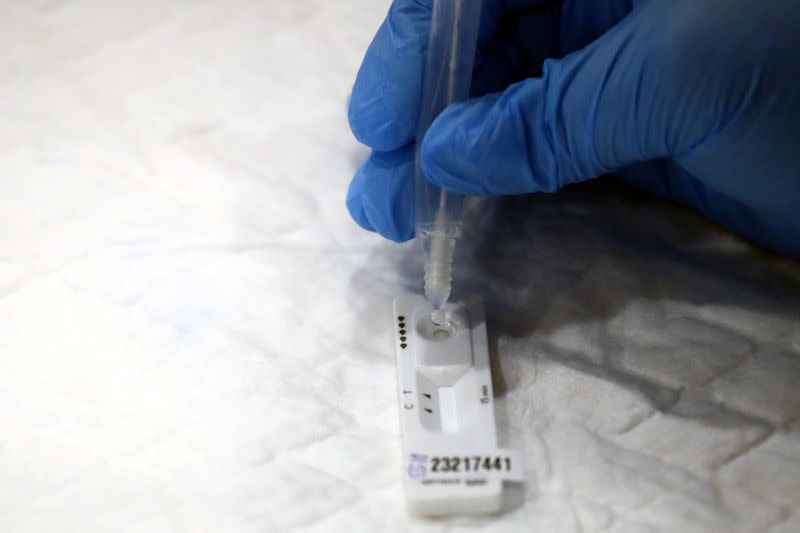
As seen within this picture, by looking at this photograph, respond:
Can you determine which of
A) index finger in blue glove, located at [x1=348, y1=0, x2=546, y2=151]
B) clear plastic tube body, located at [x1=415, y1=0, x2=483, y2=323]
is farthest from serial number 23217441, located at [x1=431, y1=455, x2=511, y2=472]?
index finger in blue glove, located at [x1=348, y1=0, x2=546, y2=151]

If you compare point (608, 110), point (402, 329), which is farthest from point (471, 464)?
point (608, 110)

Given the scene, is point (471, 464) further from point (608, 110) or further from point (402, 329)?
point (608, 110)

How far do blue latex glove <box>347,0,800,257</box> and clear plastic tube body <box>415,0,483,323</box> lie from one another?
0.02m

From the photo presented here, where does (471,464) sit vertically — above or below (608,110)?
below

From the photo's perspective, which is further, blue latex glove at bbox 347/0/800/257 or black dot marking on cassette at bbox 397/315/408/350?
black dot marking on cassette at bbox 397/315/408/350

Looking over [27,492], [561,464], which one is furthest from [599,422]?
[27,492]

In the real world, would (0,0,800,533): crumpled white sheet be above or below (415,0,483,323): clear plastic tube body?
below

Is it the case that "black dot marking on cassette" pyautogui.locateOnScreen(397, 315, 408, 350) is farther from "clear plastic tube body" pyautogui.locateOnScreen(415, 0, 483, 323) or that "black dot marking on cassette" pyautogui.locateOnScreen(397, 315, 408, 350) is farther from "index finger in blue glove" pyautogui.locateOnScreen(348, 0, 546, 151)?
"index finger in blue glove" pyautogui.locateOnScreen(348, 0, 546, 151)

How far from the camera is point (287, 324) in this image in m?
0.88

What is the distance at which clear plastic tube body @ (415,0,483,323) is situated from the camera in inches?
32.9

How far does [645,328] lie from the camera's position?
2.90 ft

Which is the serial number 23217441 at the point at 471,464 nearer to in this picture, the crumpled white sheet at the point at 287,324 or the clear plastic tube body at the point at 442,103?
the crumpled white sheet at the point at 287,324

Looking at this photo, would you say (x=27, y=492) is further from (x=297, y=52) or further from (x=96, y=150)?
(x=297, y=52)

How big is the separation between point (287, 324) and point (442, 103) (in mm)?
238
